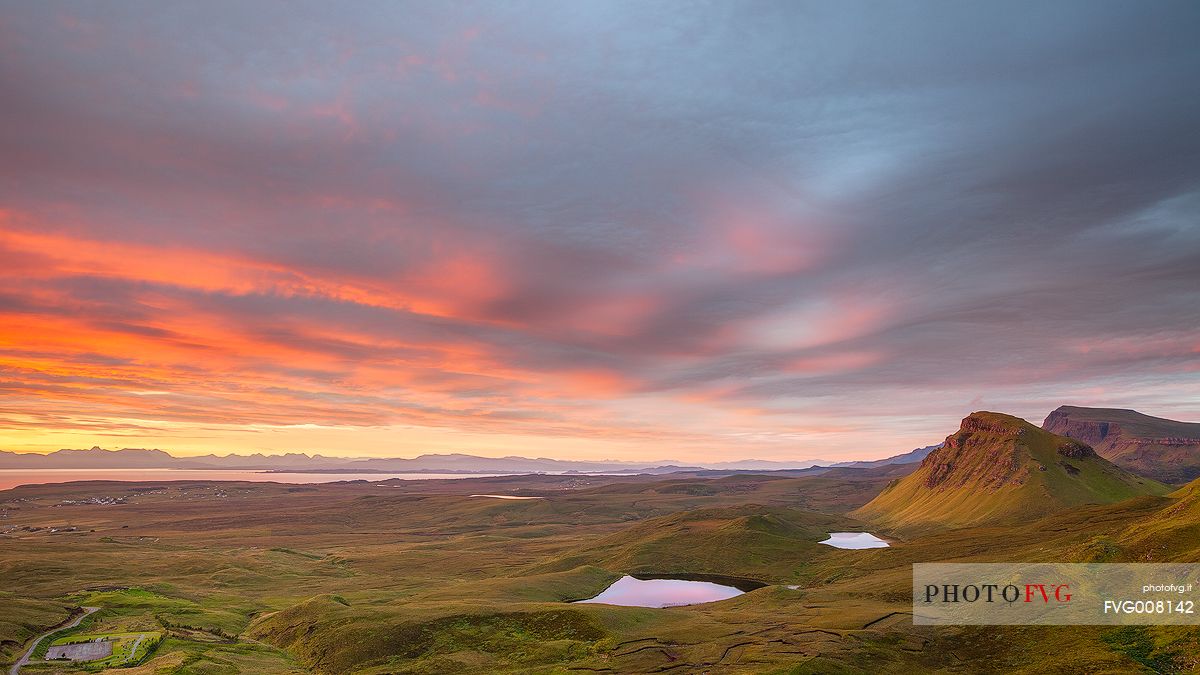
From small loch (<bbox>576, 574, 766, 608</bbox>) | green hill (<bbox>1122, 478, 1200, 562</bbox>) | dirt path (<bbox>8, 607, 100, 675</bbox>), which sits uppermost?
green hill (<bbox>1122, 478, 1200, 562</bbox>)

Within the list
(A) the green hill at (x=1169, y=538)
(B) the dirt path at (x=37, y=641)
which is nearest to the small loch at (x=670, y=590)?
(A) the green hill at (x=1169, y=538)

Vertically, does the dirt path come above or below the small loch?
above

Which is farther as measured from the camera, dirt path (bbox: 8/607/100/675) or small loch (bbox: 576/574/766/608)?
small loch (bbox: 576/574/766/608)

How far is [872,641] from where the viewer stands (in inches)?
3118

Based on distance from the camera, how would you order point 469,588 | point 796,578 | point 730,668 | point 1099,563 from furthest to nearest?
point 796,578 < point 469,588 < point 1099,563 < point 730,668

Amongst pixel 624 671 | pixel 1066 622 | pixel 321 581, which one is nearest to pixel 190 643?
pixel 624 671

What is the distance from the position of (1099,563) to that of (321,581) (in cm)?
18867

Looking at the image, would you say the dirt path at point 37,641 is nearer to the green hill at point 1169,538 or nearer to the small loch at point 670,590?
the small loch at point 670,590

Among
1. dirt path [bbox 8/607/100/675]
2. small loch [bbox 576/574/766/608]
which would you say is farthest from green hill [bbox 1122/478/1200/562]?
dirt path [bbox 8/607/100/675]

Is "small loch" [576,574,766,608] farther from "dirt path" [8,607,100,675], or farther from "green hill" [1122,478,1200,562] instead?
"dirt path" [8,607,100,675]

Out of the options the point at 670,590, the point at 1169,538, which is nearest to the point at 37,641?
the point at 670,590

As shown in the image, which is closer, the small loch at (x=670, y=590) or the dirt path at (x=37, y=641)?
the dirt path at (x=37, y=641)

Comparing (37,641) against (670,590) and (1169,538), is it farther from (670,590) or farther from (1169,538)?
(1169,538)

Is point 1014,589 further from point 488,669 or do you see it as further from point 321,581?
point 321,581
